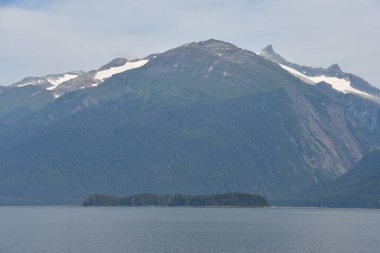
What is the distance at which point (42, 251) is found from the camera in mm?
157875

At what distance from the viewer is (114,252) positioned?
15712cm

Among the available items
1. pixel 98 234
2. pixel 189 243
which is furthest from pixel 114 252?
pixel 98 234

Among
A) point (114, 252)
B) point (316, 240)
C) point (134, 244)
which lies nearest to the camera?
point (114, 252)

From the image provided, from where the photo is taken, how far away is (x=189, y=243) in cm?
17788

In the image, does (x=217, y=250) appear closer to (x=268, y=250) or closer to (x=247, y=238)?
(x=268, y=250)

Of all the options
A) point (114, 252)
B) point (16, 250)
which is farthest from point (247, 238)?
point (16, 250)

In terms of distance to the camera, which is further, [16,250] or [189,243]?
[189,243]

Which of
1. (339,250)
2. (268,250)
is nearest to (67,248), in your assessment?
(268,250)

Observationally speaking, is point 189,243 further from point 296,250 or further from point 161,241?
point 296,250

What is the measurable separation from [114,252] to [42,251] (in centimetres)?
1343

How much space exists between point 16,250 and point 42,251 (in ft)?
17.3

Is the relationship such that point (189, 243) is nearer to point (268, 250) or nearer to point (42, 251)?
point (268, 250)

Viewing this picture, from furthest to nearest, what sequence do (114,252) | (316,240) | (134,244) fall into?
(316,240), (134,244), (114,252)

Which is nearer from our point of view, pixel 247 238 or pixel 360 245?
pixel 360 245
